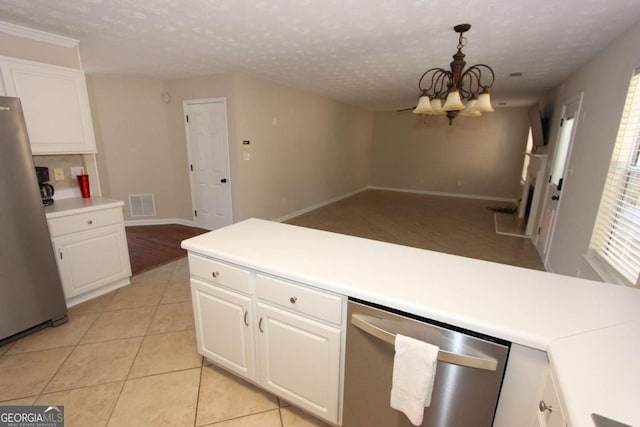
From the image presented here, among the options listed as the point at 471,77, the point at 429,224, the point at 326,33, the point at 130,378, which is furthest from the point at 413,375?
the point at 429,224

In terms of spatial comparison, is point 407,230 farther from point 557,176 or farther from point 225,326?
point 225,326

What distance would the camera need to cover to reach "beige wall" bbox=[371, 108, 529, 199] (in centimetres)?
742

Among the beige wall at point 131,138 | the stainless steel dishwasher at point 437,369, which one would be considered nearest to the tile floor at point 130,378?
the stainless steel dishwasher at point 437,369

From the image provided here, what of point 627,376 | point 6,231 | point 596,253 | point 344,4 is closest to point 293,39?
point 344,4

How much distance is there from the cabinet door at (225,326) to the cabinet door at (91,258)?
5.20 ft

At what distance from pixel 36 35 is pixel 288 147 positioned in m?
3.38

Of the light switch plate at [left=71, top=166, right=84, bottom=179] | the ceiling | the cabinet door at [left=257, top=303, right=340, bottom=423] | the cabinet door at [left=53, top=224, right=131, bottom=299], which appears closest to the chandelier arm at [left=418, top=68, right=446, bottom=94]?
the ceiling

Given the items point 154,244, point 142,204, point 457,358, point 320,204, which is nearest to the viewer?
point 457,358

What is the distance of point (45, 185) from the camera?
266 cm

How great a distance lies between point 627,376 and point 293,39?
3036mm

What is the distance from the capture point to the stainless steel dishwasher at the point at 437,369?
38.6 inches

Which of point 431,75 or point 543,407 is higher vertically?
point 431,75

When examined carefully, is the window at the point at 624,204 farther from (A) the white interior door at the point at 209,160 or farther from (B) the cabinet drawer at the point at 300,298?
(A) the white interior door at the point at 209,160

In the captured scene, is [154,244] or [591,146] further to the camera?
[154,244]
